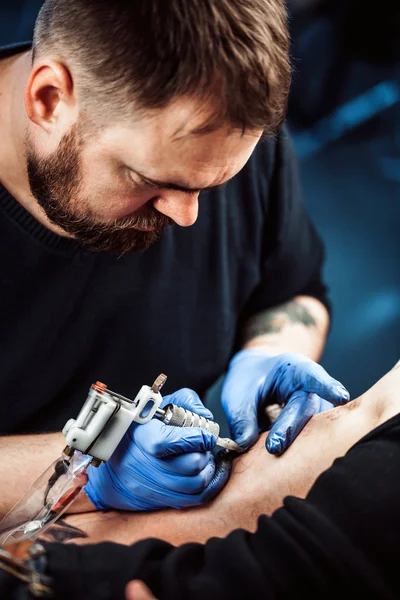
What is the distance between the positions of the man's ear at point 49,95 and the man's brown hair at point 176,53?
0.02 m

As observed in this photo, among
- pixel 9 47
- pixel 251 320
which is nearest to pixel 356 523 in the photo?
pixel 251 320

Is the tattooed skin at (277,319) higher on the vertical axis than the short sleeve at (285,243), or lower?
lower

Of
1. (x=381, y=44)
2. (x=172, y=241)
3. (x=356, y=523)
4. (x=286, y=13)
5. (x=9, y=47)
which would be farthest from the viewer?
(x=381, y=44)

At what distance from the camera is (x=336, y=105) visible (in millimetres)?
2818

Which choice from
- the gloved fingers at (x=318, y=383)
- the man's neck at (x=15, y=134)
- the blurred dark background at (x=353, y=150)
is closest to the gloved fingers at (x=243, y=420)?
the gloved fingers at (x=318, y=383)

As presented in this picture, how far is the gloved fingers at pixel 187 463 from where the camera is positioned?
47.4 inches

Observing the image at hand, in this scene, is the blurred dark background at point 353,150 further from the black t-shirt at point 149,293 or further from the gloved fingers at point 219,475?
the gloved fingers at point 219,475

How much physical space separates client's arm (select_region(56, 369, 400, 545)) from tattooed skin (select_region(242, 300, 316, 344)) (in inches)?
22.9

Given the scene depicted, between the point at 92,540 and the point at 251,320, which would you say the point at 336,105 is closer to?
the point at 251,320

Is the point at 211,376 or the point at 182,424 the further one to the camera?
the point at 211,376

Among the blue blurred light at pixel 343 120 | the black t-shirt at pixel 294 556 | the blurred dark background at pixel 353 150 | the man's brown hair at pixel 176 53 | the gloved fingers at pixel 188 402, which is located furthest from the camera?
the blue blurred light at pixel 343 120

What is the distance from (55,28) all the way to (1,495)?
0.89 meters

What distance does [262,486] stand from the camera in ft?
4.05

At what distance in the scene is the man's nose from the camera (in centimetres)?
131
